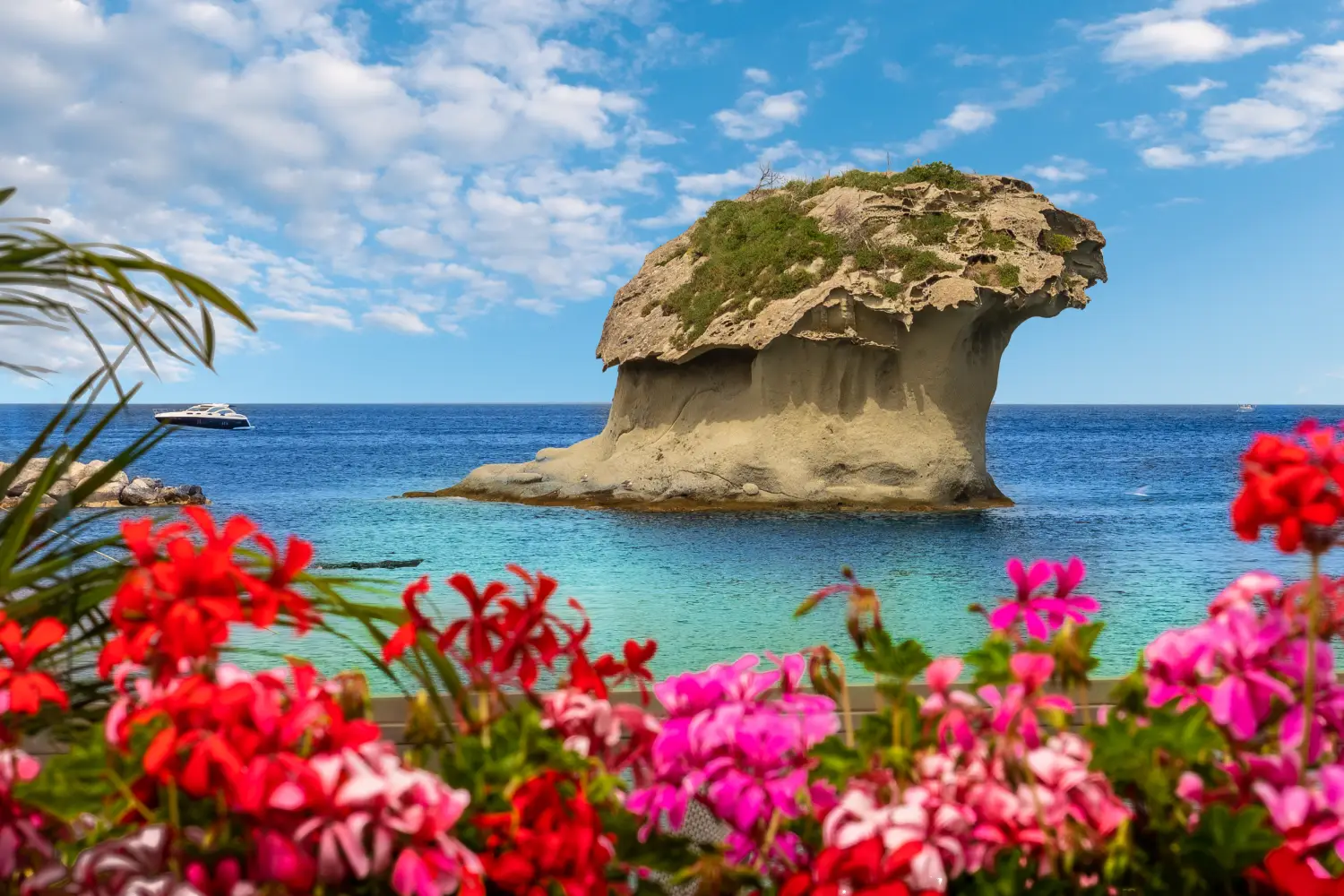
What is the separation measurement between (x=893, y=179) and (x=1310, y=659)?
20.9 meters

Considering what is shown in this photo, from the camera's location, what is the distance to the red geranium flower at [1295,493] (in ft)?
3.38

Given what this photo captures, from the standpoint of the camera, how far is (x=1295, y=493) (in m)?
1.04

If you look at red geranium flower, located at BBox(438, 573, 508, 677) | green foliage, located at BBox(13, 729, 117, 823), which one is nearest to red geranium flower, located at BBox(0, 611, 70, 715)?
green foliage, located at BBox(13, 729, 117, 823)

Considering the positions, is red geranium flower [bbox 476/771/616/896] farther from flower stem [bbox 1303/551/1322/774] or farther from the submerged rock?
the submerged rock

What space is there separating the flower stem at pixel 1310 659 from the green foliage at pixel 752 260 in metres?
18.7

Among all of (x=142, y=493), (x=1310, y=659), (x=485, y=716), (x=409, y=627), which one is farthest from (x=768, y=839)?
(x=142, y=493)

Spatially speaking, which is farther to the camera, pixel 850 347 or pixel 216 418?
pixel 216 418

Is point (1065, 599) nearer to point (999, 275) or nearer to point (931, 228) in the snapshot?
→ point (999, 275)

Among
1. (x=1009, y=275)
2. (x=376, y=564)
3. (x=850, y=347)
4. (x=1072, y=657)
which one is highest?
(x=1009, y=275)

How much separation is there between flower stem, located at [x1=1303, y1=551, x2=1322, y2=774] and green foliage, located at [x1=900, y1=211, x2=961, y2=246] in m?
18.9

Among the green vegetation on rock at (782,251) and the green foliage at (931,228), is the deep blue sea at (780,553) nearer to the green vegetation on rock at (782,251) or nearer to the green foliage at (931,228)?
the green vegetation on rock at (782,251)

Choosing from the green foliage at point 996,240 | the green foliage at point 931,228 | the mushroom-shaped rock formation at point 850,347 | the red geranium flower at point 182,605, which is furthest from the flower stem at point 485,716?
the green foliage at point 996,240

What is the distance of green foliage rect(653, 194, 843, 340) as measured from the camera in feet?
64.5

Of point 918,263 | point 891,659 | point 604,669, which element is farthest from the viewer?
point 918,263
